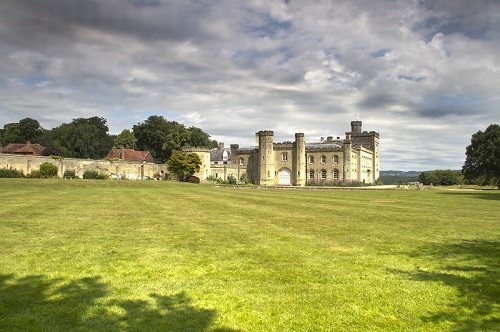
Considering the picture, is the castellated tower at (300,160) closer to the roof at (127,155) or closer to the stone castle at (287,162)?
the stone castle at (287,162)

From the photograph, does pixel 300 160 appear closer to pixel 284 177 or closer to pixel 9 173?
pixel 284 177

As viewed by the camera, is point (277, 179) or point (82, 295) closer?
point (82, 295)

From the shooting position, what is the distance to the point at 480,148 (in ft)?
154

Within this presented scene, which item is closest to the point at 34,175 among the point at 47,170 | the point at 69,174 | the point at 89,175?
the point at 47,170

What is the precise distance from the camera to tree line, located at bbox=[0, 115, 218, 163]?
83125 mm

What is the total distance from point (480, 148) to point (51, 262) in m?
50.6

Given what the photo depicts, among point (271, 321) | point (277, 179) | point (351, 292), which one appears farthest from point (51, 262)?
point (277, 179)

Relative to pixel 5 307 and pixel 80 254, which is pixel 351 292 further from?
pixel 80 254

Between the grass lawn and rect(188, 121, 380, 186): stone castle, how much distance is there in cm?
5809

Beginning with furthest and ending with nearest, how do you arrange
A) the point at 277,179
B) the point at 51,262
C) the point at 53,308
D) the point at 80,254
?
1. the point at 277,179
2. the point at 80,254
3. the point at 51,262
4. the point at 53,308

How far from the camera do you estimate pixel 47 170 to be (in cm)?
4700

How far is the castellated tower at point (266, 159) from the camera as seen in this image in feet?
237

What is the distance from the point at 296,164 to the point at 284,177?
3.44 m

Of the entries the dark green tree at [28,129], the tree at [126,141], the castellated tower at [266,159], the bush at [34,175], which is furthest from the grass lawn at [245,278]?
the dark green tree at [28,129]
